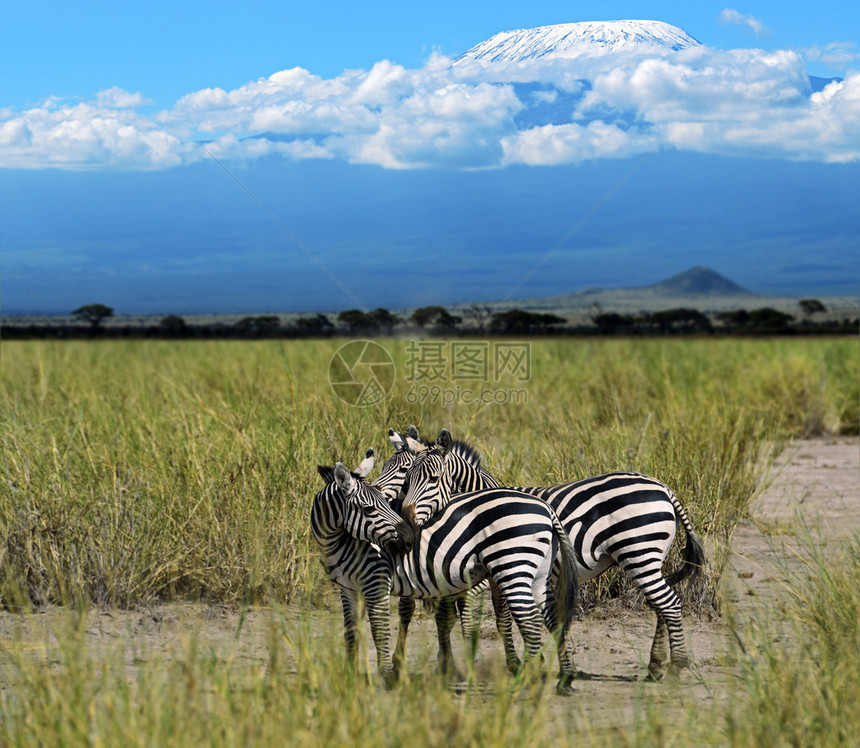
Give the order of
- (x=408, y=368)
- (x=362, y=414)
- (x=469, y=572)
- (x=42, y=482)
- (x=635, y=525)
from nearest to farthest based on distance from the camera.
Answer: (x=469, y=572) → (x=635, y=525) → (x=42, y=482) → (x=362, y=414) → (x=408, y=368)

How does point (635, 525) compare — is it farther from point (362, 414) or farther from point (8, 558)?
point (8, 558)

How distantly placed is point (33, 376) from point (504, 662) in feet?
34.8

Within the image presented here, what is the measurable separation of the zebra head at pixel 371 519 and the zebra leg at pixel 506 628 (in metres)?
0.46

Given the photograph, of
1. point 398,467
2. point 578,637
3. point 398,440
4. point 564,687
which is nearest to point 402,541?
point 398,467

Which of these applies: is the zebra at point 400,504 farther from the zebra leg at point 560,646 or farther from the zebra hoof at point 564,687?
the zebra hoof at point 564,687

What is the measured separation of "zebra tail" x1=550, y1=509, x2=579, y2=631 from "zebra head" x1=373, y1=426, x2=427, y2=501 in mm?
675

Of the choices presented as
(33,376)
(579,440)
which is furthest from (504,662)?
(33,376)

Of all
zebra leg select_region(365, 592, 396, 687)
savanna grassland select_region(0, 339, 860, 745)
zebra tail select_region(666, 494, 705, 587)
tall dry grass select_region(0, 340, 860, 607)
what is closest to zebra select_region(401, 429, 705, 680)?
zebra tail select_region(666, 494, 705, 587)

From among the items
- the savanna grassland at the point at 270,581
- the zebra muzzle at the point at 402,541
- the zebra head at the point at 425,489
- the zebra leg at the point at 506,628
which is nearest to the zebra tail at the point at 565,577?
the zebra leg at the point at 506,628

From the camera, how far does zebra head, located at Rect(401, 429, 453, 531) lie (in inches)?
149

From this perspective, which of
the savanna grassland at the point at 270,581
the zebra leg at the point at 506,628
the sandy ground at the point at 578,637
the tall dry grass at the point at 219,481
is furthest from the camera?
the tall dry grass at the point at 219,481

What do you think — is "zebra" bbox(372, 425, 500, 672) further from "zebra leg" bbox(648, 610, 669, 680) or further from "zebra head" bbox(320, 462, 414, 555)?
"zebra leg" bbox(648, 610, 669, 680)

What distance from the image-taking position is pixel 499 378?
12180 mm

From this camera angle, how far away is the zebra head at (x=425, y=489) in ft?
12.4
